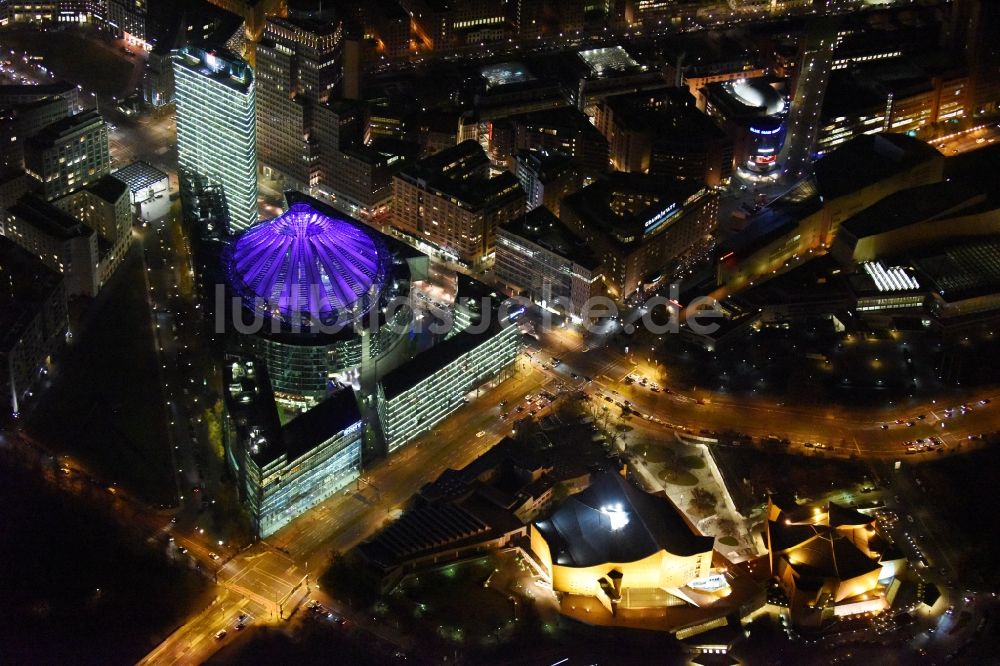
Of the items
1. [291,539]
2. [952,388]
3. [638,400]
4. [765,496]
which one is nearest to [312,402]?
[291,539]

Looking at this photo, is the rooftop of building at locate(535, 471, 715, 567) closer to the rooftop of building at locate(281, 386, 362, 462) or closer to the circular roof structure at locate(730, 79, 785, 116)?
the rooftop of building at locate(281, 386, 362, 462)

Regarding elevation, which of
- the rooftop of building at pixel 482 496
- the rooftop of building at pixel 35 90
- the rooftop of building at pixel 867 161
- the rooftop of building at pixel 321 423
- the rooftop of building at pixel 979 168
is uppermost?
the rooftop of building at pixel 35 90

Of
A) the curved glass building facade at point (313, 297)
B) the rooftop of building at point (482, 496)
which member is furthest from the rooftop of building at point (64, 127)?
the rooftop of building at point (482, 496)

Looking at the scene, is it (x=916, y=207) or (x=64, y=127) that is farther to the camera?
(x=916, y=207)

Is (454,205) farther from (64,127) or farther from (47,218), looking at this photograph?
(47,218)

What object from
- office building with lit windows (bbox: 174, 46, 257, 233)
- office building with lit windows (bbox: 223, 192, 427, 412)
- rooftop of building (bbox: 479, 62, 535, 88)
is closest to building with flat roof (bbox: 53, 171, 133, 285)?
office building with lit windows (bbox: 174, 46, 257, 233)

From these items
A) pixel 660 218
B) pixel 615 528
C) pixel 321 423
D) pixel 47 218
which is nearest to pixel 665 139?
pixel 660 218

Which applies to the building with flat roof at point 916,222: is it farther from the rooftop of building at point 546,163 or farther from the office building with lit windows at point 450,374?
the office building with lit windows at point 450,374
